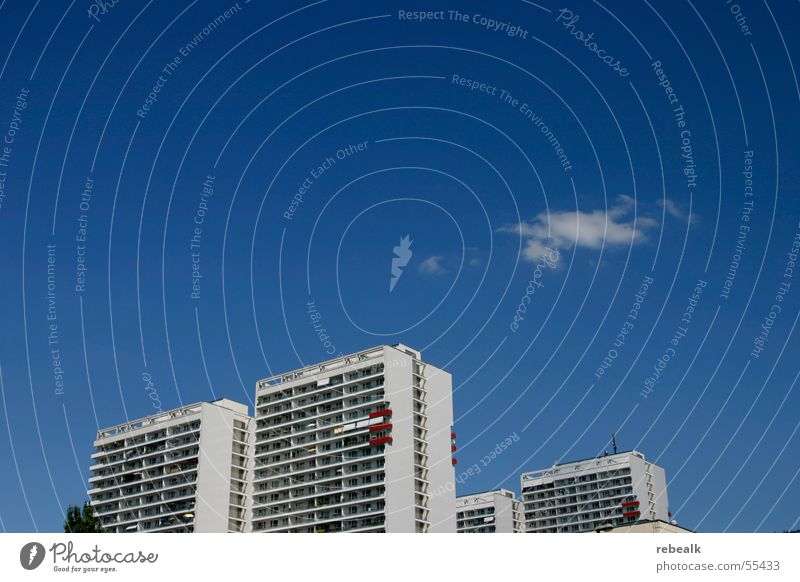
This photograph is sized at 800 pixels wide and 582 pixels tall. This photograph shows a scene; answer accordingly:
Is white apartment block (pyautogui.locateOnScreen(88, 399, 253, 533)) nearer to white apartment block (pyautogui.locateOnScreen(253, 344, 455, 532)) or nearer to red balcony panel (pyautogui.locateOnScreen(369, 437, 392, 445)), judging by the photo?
white apartment block (pyautogui.locateOnScreen(253, 344, 455, 532))

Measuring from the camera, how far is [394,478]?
91.6m

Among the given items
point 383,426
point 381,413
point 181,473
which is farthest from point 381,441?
point 181,473

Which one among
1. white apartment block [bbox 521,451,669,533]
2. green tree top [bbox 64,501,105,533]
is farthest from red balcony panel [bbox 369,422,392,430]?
white apartment block [bbox 521,451,669,533]

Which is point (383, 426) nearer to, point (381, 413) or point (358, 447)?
point (381, 413)

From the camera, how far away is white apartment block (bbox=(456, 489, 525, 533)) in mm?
145250

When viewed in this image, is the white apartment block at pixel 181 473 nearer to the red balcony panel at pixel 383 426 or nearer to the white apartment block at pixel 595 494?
the red balcony panel at pixel 383 426

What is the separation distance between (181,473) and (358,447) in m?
27.1

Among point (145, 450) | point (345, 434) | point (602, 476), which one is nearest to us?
point (345, 434)

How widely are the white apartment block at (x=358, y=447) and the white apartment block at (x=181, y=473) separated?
4534mm

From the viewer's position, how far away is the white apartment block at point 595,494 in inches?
5428

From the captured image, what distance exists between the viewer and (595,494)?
141 metres
